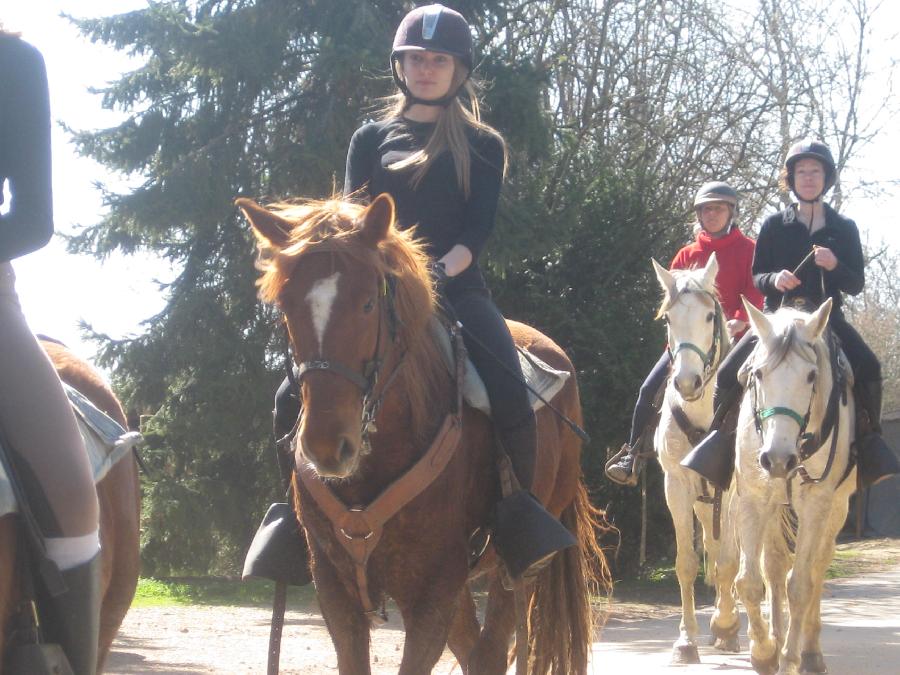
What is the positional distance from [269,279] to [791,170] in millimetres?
5507

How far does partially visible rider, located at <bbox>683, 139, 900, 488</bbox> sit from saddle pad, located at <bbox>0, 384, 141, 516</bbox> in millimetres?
5059

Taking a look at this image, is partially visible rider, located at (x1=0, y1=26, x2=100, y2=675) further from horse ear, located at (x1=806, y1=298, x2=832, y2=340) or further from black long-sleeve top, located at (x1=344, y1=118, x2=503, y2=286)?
horse ear, located at (x1=806, y1=298, x2=832, y2=340)

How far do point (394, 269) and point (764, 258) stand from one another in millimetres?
5169

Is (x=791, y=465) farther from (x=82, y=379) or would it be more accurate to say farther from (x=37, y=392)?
(x=37, y=392)

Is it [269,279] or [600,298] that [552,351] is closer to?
[269,279]

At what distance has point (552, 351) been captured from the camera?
6441 millimetres

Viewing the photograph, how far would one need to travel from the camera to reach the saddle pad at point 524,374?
15.5 ft

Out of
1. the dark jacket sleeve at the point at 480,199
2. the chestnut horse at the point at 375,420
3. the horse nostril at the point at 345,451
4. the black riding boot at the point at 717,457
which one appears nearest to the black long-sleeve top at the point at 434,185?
the dark jacket sleeve at the point at 480,199

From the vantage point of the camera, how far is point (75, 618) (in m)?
3.13

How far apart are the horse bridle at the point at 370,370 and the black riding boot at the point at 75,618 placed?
0.96 meters

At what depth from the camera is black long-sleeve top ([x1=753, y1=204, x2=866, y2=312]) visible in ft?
27.6

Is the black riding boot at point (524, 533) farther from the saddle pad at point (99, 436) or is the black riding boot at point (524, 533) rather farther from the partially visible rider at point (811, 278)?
the partially visible rider at point (811, 278)

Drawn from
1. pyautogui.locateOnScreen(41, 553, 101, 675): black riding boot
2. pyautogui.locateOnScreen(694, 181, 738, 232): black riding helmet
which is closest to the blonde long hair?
pyautogui.locateOnScreen(41, 553, 101, 675): black riding boot

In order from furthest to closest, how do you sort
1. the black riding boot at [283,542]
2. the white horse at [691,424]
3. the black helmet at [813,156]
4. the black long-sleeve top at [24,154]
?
the white horse at [691,424]
the black helmet at [813,156]
the black riding boot at [283,542]
the black long-sleeve top at [24,154]
